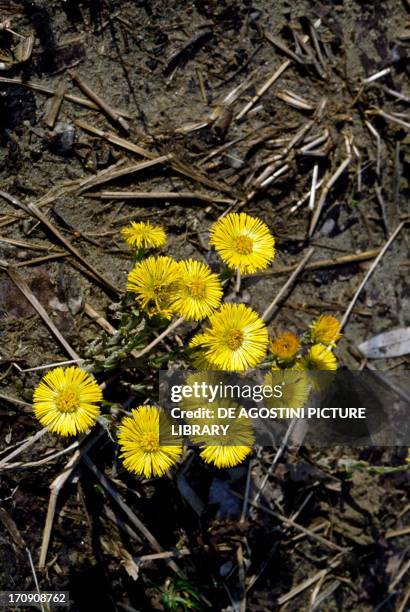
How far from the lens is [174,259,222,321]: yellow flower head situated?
7.53 ft

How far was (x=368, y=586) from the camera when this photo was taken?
2.99 m

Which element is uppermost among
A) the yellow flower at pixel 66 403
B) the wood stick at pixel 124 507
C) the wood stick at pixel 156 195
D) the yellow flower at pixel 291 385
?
the wood stick at pixel 156 195

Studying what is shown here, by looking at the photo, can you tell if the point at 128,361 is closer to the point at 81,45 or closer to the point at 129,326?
the point at 129,326

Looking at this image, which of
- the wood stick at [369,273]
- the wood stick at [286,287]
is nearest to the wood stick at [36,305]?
the wood stick at [286,287]

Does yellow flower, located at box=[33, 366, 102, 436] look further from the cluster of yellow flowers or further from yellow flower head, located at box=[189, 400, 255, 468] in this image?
yellow flower head, located at box=[189, 400, 255, 468]

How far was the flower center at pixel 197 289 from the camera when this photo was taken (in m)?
2.32

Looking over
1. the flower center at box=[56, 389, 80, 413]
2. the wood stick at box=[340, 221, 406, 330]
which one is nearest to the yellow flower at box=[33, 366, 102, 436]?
the flower center at box=[56, 389, 80, 413]

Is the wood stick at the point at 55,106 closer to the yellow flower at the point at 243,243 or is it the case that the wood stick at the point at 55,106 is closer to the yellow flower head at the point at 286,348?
the yellow flower at the point at 243,243

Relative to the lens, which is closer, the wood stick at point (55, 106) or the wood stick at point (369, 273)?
the wood stick at point (55, 106)

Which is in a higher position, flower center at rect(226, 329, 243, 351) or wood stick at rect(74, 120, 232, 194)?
wood stick at rect(74, 120, 232, 194)

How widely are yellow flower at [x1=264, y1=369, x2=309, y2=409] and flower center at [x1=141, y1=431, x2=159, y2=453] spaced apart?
1.88 feet

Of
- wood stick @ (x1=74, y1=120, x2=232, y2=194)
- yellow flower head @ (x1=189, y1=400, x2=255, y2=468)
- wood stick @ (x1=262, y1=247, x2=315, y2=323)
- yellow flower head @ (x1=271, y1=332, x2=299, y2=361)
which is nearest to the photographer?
yellow flower head @ (x1=189, y1=400, x2=255, y2=468)

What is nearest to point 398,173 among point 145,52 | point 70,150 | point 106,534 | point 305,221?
point 305,221

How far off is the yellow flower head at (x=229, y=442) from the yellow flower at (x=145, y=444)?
0.14m
